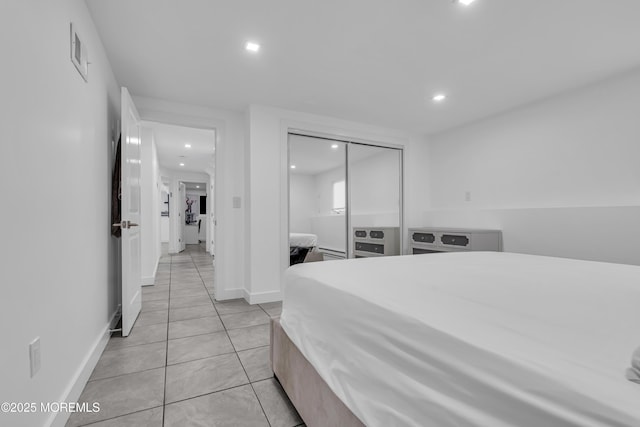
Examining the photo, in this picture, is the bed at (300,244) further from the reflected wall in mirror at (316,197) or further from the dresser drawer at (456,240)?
the dresser drawer at (456,240)

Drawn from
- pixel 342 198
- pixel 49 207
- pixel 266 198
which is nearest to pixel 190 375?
pixel 49 207

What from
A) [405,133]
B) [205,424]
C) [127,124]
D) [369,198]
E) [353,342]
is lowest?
[205,424]

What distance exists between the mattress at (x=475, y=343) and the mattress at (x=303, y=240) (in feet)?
7.67

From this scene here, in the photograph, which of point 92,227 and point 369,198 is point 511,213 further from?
point 92,227

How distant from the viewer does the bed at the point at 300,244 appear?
3.72m

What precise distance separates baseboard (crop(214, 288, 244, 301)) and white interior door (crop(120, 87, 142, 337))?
834mm

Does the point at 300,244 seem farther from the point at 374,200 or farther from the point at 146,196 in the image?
the point at 146,196

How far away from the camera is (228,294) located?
139 inches

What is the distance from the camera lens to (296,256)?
12.7 ft

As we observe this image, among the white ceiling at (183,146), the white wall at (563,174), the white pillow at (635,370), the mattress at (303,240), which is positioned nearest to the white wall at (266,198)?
the mattress at (303,240)

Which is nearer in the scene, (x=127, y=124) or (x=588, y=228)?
(x=127, y=124)

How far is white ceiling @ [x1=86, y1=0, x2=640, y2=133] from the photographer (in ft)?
6.19

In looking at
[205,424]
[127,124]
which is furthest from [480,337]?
[127,124]

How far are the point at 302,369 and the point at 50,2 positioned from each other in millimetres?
2000
